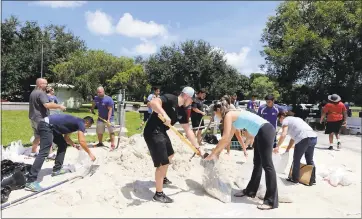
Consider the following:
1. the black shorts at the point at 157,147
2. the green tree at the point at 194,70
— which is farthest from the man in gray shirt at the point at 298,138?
the green tree at the point at 194,70

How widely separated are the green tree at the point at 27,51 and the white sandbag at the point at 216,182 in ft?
91.6

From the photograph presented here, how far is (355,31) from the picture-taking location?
18594 millimetres

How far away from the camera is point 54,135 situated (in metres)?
5.93

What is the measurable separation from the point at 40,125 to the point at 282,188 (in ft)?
12.7

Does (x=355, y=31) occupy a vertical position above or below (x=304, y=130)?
above

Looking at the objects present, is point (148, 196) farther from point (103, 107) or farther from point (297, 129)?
point (103, 107)

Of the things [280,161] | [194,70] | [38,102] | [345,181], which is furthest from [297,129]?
[194,70]

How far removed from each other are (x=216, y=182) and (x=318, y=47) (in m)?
16.1

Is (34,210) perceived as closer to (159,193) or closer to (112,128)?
(159,193)

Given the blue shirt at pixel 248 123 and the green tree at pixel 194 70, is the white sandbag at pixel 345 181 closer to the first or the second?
the blue shirt at pixel 248 123

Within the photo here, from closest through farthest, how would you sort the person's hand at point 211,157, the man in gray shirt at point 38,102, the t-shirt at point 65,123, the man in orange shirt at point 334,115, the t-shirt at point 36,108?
1. the person's hand at point 211,157
2. the t-shirt at point 65,123
3. the man in gray shirt at point 38,102
4. the t-shirt at point 36,108
5. the man in orange shirt at point 334,115

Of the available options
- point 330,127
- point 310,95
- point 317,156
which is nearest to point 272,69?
point 310,95

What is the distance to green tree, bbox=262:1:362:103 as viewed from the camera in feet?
62.2

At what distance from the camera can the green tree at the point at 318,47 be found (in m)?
19.0
